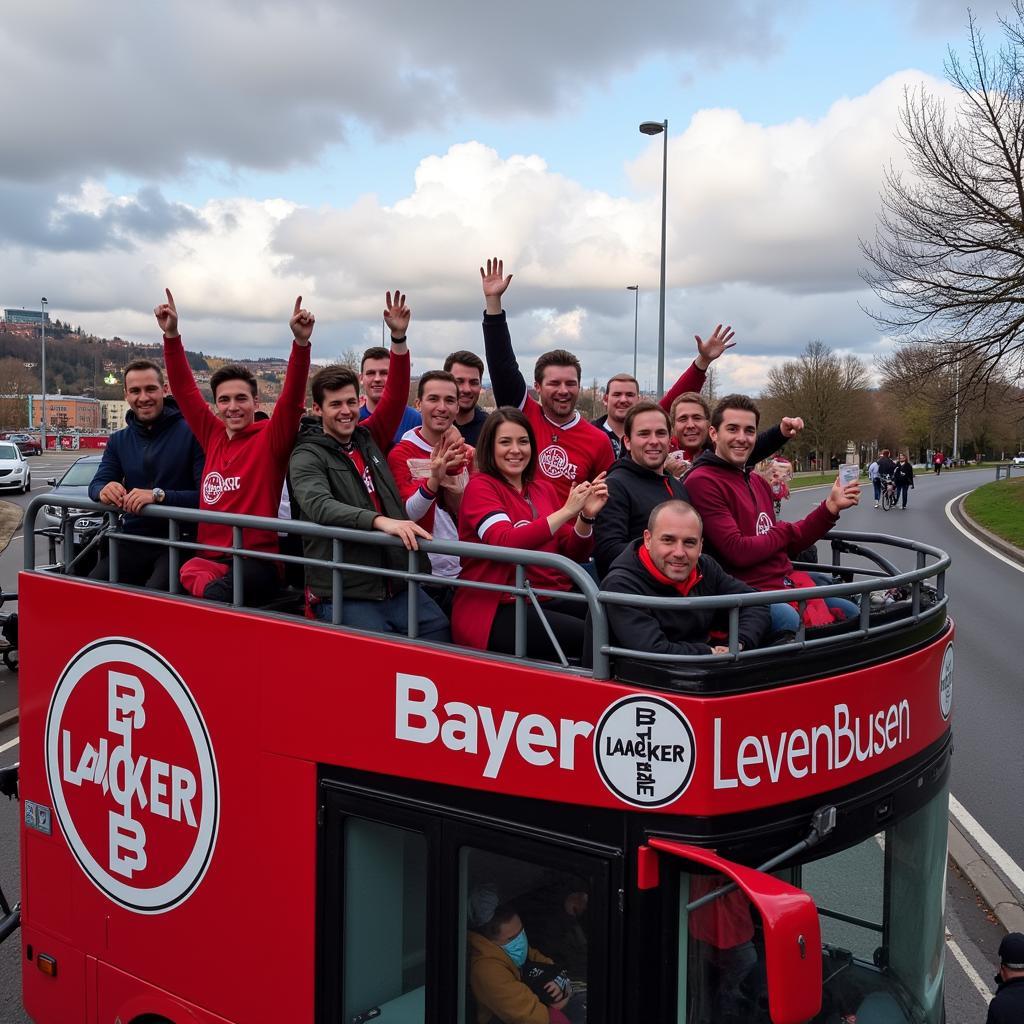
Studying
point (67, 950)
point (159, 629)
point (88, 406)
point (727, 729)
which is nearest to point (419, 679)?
point (727, 729)

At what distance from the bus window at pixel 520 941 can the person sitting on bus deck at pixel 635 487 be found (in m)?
1.51

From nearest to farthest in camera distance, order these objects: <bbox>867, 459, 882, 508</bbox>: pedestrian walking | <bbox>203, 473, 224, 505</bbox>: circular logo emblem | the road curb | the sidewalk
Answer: <bbox>203, 473, 224, 505</bbox>: circular logo emblem, the sidewalk, the road curb, <bbox>867, 459, 882, 508</bbox>: pedestrian walking

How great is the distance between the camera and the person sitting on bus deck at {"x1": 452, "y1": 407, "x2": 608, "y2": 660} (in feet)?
12.3

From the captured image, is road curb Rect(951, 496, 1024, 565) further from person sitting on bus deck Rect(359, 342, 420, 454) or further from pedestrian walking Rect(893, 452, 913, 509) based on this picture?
person sitting on bus deck Rect(359, 342, 420, 454)

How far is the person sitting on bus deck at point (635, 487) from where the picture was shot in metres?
4.25

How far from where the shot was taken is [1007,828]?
8180 millimetres

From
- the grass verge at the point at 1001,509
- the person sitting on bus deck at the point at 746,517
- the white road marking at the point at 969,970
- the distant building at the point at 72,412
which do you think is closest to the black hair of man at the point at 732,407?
the person sitting on bus deck at the point at 746,517

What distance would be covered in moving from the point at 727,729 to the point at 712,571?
39.2 inches

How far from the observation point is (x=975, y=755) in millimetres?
9875

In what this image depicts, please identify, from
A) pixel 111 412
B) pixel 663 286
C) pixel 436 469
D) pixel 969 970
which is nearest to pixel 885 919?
pixel 436 469

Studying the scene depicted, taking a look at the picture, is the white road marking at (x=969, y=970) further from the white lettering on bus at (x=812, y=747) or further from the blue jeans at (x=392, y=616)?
the blue jeans at (x=392, y=616)

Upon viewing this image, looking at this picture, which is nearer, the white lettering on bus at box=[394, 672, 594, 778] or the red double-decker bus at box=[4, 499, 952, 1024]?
the red double-decker bus at box=[4, 499, 952, 1024]

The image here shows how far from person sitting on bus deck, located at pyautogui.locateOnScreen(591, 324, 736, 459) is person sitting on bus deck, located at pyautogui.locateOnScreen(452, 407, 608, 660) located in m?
2.05

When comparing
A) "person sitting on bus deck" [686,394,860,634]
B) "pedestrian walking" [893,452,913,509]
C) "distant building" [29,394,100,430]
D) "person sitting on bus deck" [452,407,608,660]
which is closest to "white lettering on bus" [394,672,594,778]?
"person sitting on bus deck" [452,407,608,660]
